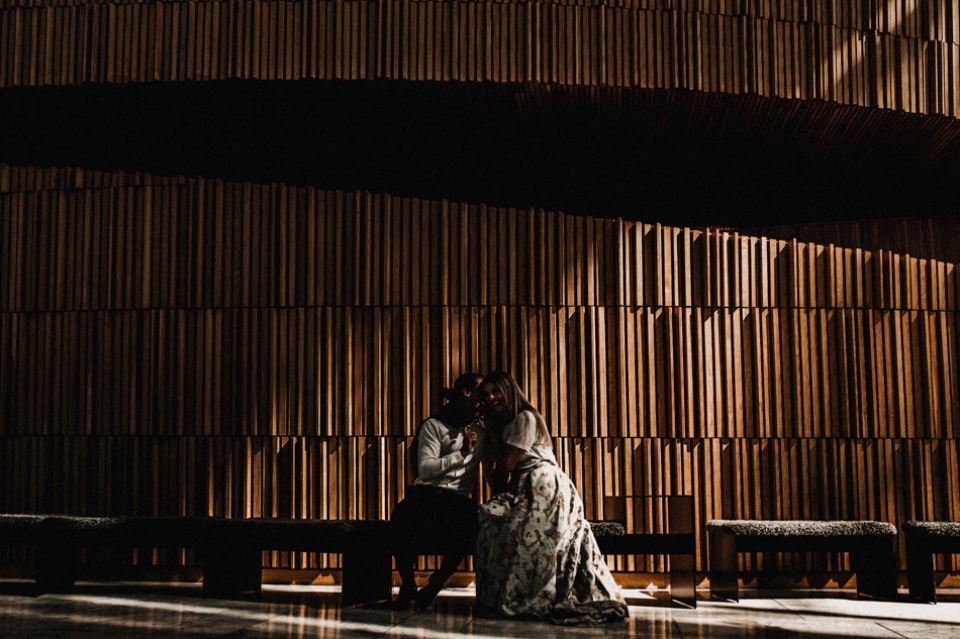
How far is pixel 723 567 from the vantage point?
6.36 meters

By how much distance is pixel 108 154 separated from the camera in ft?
29.8

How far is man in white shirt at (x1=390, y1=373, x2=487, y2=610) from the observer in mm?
5492

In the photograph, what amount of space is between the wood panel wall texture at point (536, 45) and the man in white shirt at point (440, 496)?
3202mm

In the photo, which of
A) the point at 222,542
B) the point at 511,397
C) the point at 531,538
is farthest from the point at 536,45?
the point at 222,542

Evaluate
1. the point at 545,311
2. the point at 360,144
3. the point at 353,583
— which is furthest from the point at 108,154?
the point at 353,583

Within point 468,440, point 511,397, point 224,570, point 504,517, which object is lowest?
point 224,570

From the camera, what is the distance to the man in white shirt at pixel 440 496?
216 inches

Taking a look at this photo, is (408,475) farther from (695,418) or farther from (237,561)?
(695,418)

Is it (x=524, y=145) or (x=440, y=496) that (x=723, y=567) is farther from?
(x=524, y=145)

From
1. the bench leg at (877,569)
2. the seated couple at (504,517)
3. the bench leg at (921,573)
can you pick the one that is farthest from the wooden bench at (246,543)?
the bench leg at (921,573)

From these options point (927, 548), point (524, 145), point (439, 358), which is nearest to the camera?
point (927, 548)

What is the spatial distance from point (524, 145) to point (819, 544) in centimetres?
441

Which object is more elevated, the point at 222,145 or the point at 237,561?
the point at 222,145

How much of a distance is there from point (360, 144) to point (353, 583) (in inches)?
181
